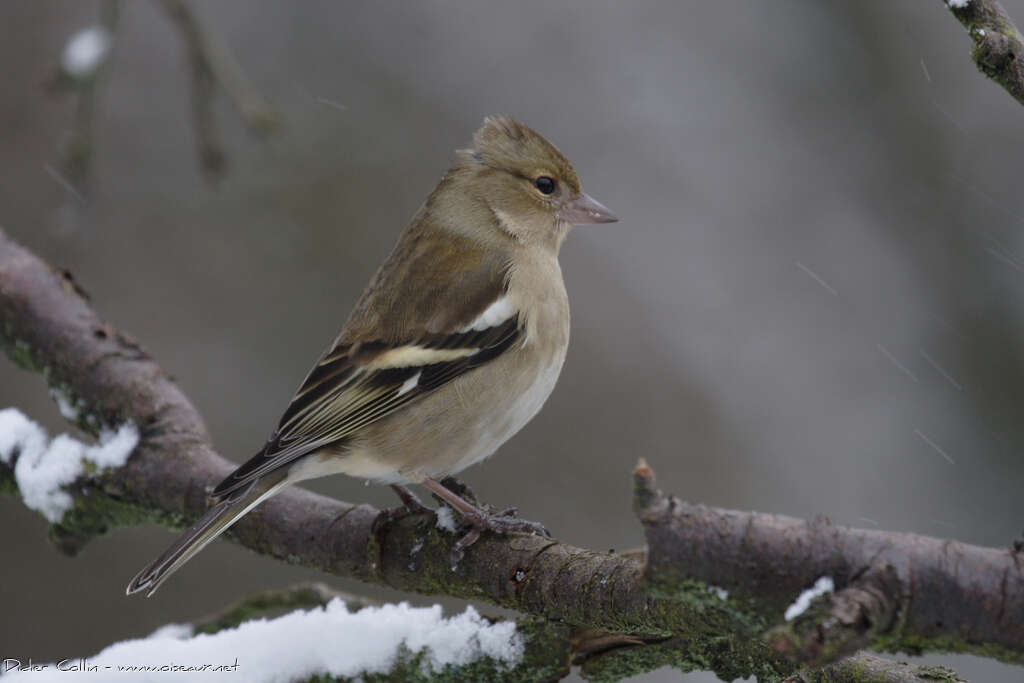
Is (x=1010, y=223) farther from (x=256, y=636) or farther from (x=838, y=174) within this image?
(x=256, y=636)

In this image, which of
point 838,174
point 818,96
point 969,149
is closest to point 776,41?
point 818,96

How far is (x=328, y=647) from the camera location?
111 inches

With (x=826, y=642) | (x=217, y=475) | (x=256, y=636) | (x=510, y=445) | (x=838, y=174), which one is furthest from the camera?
(x=838, y=174)

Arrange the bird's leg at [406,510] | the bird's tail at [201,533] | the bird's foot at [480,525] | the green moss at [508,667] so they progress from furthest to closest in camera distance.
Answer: the bird's leg at [406,510] < the bird's tail at [201,533] < the bird's foot at [480,525] < the green moss at [508,667]

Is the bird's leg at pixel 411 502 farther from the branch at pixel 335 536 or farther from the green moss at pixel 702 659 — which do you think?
the green moss at pixel 702 659

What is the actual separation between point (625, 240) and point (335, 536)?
5453 mm

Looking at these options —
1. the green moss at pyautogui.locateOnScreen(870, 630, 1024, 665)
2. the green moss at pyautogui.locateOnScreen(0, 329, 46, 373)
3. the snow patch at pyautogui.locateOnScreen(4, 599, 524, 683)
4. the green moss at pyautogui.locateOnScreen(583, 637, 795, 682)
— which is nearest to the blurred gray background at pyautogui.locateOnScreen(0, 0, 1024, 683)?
the green moss at pyautogui.locateOnScreen(0, 329, 46, 373)

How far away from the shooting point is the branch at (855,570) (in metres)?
1.74

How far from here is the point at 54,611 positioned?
6.63 metres

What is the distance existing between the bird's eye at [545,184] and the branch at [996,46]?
2.33 meters

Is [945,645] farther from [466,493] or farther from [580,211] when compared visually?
[580,211]

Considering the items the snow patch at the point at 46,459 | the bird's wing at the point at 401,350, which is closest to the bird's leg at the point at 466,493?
the bird's wing at the point at 401,350

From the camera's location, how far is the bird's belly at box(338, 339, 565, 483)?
3.73 metres

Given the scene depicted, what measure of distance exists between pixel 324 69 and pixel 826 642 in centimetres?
767
